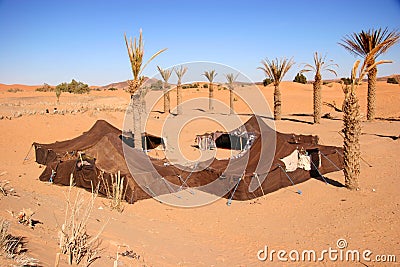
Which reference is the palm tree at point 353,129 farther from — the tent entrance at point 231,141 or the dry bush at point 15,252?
the dry bush at point 15,252

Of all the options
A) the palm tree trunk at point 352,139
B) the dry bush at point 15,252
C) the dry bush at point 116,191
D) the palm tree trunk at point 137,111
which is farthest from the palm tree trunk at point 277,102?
the dry bush at point 15,252

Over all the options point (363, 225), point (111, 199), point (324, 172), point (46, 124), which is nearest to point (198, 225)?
point (111, 199)

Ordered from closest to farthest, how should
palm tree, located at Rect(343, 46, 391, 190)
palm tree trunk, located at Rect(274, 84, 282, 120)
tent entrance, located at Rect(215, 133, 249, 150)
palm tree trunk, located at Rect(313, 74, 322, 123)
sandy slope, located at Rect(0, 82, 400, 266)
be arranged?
sandy slope, located at Rect(0, 82, 400, 266) < palm tree, located at Rect(343, 46, 391, 190) < tent entrance, located at Rect(215, 133, 249, 150) < palm tree trunk, located at Rect(313, 74, 322, 123) < palm tree trunk, located at Rect(274, 84, 282, 120)

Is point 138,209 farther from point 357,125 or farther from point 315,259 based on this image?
point 357,125

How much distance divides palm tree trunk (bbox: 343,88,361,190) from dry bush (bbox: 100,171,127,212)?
5.78m

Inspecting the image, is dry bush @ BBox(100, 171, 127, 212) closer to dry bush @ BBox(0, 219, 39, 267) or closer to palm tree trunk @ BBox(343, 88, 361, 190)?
dry bush @ BBox(0, 219, 39, 267)

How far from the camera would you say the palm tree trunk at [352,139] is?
9062mm

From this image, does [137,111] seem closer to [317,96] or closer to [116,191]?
[116,191]

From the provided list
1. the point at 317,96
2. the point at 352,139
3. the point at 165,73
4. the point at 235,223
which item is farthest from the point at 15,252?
the point at 165,73

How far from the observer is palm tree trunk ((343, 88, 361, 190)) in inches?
357

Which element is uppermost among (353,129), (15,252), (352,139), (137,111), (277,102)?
(137,111)

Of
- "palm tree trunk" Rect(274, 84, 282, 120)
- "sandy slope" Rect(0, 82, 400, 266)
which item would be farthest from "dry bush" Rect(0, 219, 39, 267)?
"palm tree trunk" Rect(274, 84, 282, 120)

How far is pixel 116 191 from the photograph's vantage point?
845cm

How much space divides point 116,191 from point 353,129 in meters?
6.09
